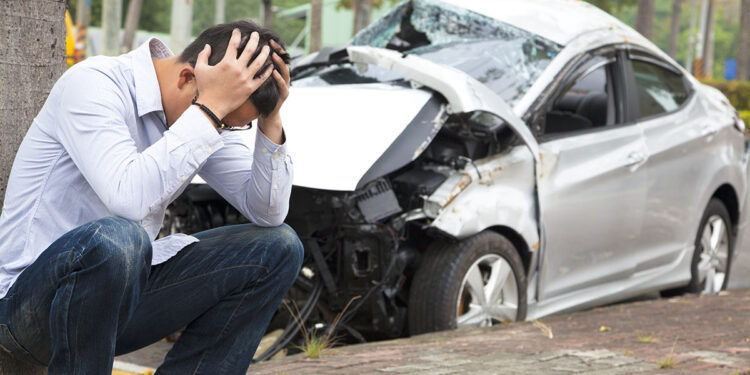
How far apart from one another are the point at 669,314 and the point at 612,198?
0.75m

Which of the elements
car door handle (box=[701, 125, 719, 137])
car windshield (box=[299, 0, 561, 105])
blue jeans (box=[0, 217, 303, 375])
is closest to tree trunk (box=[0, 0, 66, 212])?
blue jeans (box=[0, 217, 303, 375])

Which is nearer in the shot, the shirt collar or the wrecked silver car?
the shirt collar

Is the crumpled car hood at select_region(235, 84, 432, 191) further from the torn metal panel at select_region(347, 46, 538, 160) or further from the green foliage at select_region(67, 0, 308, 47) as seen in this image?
the green foliage at select_region(67, 0, 308, 47)

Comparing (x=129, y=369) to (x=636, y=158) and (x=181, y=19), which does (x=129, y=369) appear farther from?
(x=181, y=19)

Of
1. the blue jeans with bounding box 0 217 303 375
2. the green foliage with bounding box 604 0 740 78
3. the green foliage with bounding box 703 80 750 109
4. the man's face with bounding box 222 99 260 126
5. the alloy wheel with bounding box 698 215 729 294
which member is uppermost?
the man's face with bounding box 222 99 260 126

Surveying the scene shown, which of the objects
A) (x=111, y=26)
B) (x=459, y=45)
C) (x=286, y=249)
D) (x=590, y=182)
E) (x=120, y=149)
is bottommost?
(x=111, y=26)

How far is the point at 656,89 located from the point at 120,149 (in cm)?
429

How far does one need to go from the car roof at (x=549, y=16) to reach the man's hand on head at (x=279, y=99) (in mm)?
2911

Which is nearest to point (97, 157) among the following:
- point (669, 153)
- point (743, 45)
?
point (669, 153)

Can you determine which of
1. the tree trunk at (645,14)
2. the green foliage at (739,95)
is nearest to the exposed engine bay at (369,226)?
the tree trunk at (645,14)

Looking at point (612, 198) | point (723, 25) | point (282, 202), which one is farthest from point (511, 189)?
point (723, 25)

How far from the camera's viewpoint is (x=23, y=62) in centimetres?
309

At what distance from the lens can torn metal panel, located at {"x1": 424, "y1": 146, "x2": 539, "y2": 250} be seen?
4.55 meters

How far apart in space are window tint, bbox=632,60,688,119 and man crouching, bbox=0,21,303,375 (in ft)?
11.4
